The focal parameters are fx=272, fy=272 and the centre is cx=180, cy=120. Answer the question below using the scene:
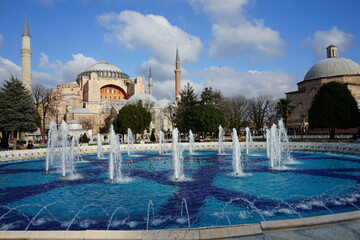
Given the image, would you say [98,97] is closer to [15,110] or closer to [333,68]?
[15,110]

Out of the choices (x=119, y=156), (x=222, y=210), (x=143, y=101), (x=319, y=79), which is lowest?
(x=222, y=210)

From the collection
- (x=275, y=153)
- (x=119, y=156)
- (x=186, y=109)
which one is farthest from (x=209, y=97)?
(x=119, y=156)

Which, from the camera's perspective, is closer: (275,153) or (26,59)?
(275,153)

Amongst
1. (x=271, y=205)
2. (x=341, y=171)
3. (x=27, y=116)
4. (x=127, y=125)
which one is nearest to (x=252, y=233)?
(x=271, y=205)

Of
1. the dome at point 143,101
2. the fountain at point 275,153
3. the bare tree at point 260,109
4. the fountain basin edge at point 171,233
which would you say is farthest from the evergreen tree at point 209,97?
the fountain basin edge at point 171,233

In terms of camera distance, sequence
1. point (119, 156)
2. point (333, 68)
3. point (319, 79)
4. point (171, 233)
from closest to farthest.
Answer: point (171, 233)
point (119, 156)
point (319, 79)
point (333, 68)

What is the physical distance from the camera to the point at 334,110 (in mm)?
25453

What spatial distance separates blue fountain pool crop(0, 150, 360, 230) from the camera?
18.2 feet

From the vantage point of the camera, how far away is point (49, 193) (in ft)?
26.7

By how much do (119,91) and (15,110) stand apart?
136 ft

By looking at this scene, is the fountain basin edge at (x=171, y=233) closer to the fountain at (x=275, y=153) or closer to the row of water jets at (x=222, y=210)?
the row of water jets at (x=222, y=210)

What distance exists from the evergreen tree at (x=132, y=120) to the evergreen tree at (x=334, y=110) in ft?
64.4

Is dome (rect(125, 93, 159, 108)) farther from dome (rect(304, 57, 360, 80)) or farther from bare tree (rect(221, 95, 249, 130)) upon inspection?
dome (rect(304, 57, 360, 80))

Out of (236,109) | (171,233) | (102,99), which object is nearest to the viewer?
(171,233)
